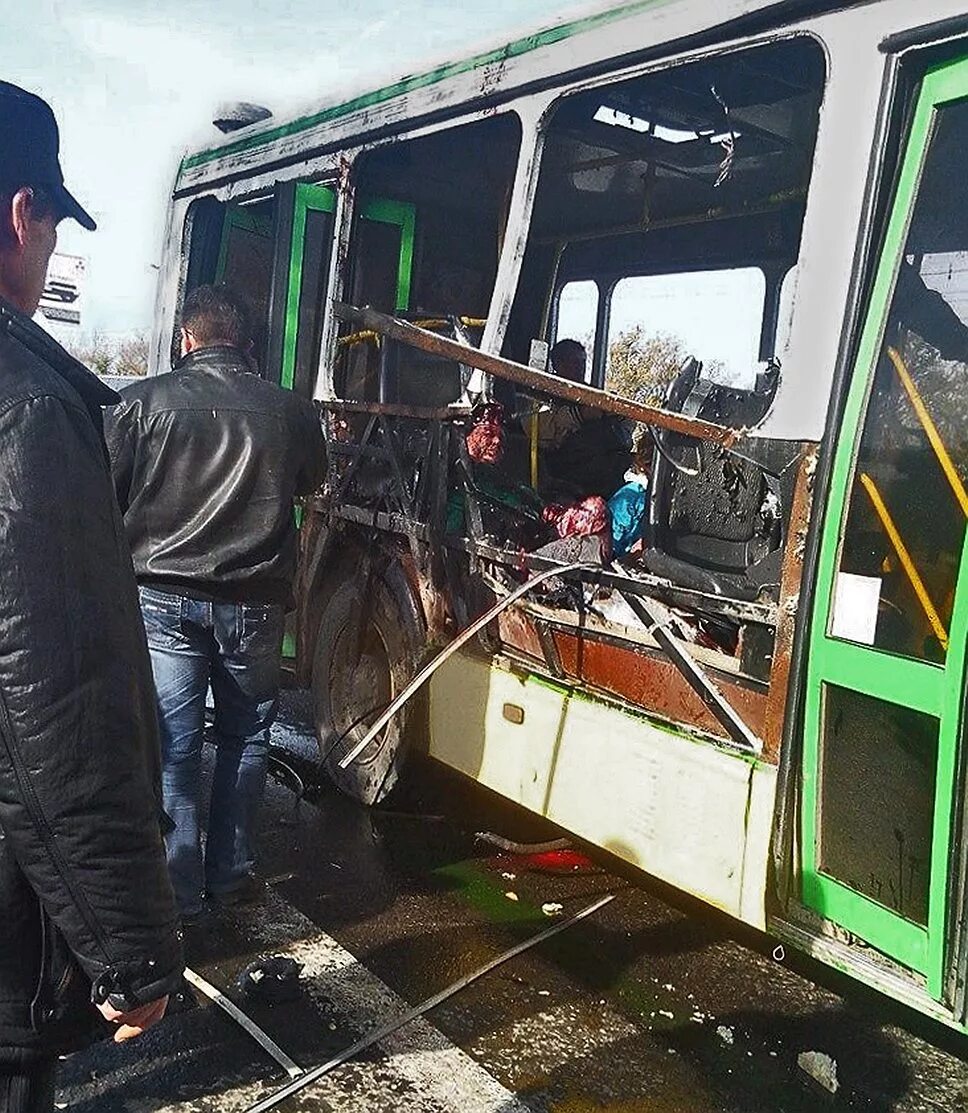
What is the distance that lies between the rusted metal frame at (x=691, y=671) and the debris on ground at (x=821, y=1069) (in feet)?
2.70

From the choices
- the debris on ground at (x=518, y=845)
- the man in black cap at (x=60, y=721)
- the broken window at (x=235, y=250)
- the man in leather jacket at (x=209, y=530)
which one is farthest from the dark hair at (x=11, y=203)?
the broken window at (x=235, y=250)

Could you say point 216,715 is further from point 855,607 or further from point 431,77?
point 431,77

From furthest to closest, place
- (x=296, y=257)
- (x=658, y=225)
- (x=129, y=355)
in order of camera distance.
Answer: (x=129, y=355), (x=658, y=225), (x=296, y=257)

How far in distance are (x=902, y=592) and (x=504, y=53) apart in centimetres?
241

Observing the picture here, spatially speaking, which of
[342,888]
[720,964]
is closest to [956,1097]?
[720,964]

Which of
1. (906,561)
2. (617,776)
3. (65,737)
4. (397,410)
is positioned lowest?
(617,776)

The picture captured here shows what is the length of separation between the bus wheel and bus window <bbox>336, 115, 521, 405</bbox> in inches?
40.0

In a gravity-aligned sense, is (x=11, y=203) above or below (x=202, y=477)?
above

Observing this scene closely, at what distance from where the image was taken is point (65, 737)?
1344mm

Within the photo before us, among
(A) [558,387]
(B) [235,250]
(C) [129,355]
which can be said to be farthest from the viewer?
(C) [129,355]

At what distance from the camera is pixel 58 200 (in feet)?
5.12

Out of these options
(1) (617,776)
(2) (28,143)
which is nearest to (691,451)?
(1) (617,776)

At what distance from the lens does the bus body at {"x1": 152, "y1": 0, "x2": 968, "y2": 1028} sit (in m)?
2.53

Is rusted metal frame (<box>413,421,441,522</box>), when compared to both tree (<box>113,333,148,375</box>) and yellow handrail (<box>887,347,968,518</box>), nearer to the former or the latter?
yellow handrail (<box>887,347,968,518</box>)
